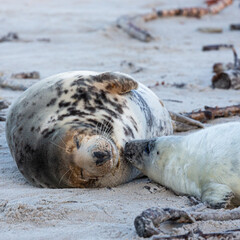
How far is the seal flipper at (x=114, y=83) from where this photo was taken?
14.4ft

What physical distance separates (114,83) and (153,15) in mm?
9384

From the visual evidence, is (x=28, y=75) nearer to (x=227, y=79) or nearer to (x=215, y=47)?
(x=227, y=79)

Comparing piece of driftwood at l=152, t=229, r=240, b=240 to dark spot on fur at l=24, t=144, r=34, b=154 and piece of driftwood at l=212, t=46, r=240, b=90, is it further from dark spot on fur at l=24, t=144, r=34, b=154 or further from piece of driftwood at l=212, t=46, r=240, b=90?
piece of driftwood at l=212, t=46, r=240, b=90

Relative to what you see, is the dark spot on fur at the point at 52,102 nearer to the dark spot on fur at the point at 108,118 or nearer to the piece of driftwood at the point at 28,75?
the dark spot on fur at the point at 108,118

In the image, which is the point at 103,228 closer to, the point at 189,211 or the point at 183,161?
Result: the point at 189,211

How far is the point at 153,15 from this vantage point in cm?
1354

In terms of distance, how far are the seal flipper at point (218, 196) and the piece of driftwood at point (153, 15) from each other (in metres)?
7.64

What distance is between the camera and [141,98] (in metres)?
4.57

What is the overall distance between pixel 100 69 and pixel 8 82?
1.45 m

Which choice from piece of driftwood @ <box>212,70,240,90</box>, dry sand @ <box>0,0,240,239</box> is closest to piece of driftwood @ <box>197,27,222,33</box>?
dry sand @ <box>0,0,240,239</box>

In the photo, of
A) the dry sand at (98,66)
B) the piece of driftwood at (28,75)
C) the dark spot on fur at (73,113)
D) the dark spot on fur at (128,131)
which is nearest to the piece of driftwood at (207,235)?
the dry sand at (98,66)

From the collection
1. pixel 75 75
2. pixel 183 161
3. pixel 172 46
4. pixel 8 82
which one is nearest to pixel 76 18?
pixel 172 46

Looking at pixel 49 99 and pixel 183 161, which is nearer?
pixel 183 161

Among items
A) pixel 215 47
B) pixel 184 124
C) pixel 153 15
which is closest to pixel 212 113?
pixel 184 124
